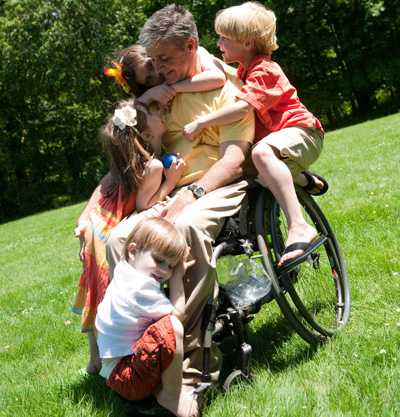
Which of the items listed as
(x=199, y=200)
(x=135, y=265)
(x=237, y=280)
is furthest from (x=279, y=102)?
(x=135, y=265)

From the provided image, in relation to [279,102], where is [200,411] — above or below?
below

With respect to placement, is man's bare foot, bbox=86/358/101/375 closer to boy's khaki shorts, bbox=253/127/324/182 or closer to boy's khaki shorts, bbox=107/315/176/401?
boy's khaki shorts, bbox=107/315/176/401

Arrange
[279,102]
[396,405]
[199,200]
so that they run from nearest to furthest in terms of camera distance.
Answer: [396,405] < [199,200] < [279,102]

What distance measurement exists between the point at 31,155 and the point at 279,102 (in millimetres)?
27853

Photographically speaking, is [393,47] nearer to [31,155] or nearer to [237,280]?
[31,155]

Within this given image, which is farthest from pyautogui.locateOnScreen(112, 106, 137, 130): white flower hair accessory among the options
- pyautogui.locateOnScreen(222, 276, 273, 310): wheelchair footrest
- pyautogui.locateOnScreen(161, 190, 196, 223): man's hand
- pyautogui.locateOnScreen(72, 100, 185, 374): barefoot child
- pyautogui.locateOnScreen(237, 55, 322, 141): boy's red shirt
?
pyautogui.locateOnScreen(222, 276, 273, 310): wheelchair footrest

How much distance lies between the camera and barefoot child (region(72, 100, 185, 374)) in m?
3.23

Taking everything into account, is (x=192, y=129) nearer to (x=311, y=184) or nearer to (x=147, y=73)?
(x=147, y=73)

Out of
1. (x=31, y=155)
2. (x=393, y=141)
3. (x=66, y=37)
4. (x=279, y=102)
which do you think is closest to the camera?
(x=279, y=102)

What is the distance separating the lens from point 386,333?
3.20m

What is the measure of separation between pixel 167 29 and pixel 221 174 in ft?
2.66

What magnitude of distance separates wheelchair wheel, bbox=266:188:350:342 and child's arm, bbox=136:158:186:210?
529 mm

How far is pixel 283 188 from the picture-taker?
3.14 metres

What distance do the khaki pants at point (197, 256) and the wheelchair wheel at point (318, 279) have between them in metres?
0.37
